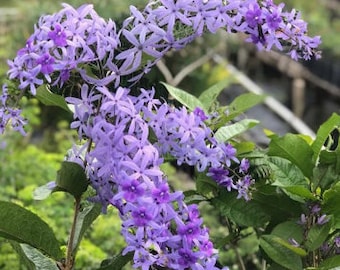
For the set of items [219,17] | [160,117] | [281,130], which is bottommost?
[281,130]

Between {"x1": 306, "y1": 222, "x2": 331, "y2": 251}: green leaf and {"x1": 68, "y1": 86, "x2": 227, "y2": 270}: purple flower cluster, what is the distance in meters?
0.29

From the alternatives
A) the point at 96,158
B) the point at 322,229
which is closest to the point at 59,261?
the point at 96,158

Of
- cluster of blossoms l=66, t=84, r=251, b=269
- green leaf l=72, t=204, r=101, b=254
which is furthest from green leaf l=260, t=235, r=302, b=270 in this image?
green leaf l=72, t=204, r=101, b=254

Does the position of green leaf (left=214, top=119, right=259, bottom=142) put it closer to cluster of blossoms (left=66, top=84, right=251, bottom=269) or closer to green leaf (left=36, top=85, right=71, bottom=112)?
cluster of blossoms (left=66, top=84, right=251, bottom=269)

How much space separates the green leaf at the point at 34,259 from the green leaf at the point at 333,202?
59 cm

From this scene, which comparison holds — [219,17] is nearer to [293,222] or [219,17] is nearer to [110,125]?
[110,125]

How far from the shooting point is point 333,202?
1.49 m

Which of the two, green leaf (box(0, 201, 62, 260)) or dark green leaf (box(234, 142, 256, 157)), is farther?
dark green leaf (box(234, 142, 256, 157))

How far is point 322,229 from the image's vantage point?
1.47 metres

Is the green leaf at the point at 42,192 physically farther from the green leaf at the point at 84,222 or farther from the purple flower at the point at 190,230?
the purple flower at the point at 190,230

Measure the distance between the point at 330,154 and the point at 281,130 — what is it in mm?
3741

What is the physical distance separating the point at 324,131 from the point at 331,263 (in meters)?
0.30

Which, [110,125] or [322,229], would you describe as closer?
[110,125]

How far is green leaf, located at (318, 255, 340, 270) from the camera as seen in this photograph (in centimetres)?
143
